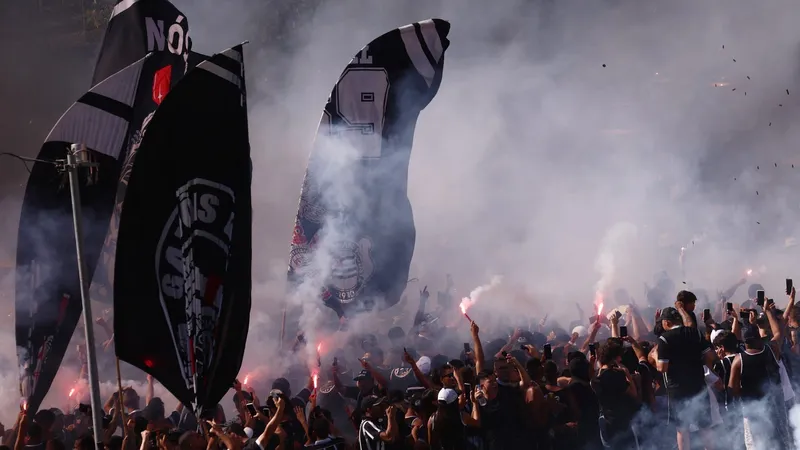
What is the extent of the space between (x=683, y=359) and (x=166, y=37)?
524cm

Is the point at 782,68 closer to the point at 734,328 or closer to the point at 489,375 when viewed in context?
the point at 734,328

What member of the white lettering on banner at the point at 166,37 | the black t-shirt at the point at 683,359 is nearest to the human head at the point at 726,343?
the black t-shirt at the point at 683,359

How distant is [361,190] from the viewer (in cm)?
783

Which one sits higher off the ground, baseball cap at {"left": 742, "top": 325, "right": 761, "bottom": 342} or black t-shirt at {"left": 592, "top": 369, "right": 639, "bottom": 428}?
baseball cap at {"left": 742, "top": 325, "right": 761, "bottom": 342}

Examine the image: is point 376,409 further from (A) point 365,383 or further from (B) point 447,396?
(A) point 365,383

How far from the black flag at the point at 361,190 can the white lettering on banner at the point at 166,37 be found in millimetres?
1579

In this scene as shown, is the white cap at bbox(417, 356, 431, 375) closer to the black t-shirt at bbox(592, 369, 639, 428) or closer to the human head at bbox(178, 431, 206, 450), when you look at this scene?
the black t-shirt at bbox(592, 369, 639, 428)

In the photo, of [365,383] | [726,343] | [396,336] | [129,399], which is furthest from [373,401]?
[396,336]

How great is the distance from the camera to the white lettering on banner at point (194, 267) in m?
4.87

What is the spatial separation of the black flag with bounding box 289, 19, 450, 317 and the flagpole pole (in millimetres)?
2406

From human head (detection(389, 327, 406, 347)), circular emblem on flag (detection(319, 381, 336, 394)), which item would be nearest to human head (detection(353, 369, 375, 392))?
circular emblem on flag (detection(319, 381, 336, 394))

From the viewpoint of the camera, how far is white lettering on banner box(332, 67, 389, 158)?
7.78 meters

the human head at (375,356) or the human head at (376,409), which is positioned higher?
the human head at (376,409)

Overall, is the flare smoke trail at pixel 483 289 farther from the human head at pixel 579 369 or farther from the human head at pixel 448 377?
the human head at pixel 579 369
